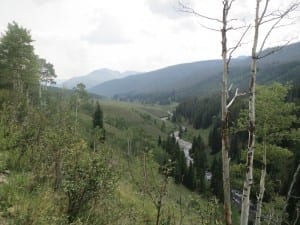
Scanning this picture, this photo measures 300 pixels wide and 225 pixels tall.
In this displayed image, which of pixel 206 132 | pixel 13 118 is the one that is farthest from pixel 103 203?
pixel 206 132

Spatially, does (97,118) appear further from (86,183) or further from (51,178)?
(86,183)

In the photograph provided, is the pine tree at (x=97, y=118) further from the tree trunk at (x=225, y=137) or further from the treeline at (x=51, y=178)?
the tree trunk at (x=225, y=137)

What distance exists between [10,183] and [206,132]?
146879 mm

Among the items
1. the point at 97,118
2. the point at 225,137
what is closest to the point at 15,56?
the point at 97,118

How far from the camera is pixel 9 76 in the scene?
4309cm

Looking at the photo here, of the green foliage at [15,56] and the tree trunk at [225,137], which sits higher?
the green foliage at [15,56]

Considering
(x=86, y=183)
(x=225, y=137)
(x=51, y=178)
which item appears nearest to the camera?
(x=225, y=137)

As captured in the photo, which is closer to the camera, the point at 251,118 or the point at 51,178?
the point at 51,178

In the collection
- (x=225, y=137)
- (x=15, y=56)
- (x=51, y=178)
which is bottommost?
(x=51, y=178)

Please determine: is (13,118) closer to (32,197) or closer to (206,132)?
(32,197)

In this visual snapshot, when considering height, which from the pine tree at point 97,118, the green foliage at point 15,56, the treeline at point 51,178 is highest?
the green foliage at point 15,56

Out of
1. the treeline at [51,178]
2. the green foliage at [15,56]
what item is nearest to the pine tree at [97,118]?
the green foliage at [15,56]

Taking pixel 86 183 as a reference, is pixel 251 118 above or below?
above

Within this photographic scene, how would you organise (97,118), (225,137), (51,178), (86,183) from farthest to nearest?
(97,118) → (51,178) → (86,183) → (225,137)
